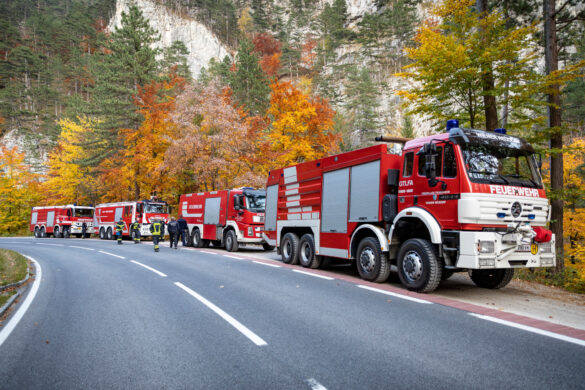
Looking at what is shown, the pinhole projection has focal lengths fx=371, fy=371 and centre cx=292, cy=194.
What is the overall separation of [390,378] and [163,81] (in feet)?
115

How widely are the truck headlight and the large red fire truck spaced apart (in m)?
0.02

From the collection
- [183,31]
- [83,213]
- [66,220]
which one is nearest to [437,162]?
[83,213]

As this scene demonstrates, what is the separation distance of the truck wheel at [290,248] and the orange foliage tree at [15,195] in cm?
4101

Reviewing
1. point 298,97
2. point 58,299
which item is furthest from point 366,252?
point 298,97

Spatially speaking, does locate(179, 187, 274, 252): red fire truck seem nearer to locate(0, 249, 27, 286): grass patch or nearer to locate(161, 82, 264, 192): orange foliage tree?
locate(161, 82, 264, 192): orange foliage tree

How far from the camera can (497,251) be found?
6629 millimetres

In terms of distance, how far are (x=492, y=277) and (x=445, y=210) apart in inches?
95.4

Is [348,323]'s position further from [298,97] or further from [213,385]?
[298,97]

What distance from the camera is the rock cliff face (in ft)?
247

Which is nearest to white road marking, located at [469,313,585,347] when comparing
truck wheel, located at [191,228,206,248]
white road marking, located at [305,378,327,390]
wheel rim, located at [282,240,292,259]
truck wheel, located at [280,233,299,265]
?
white road marking, located at [305,378,327,390]

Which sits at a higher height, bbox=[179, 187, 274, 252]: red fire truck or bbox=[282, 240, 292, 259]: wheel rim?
bbox=[179, 187, 274, 252]: red fire truck

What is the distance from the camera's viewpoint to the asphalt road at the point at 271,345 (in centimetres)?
351

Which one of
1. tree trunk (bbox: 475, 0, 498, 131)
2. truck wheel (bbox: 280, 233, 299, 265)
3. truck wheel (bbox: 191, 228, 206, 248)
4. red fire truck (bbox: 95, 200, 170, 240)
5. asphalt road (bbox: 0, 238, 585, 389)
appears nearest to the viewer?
asphalt road (bbox: 0, 238, 585, 389)

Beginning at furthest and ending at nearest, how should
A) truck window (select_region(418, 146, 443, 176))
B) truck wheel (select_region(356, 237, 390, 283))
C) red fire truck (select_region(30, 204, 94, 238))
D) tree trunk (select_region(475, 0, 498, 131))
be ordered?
red fire truck (select_region(30, 204, 94, 238))
tree trunk (select_region(475, 0, 498, 131))
truck wheel (select_region(356, 237, 390, 283))
truck window (select_region(418, 146, 443, 176))
